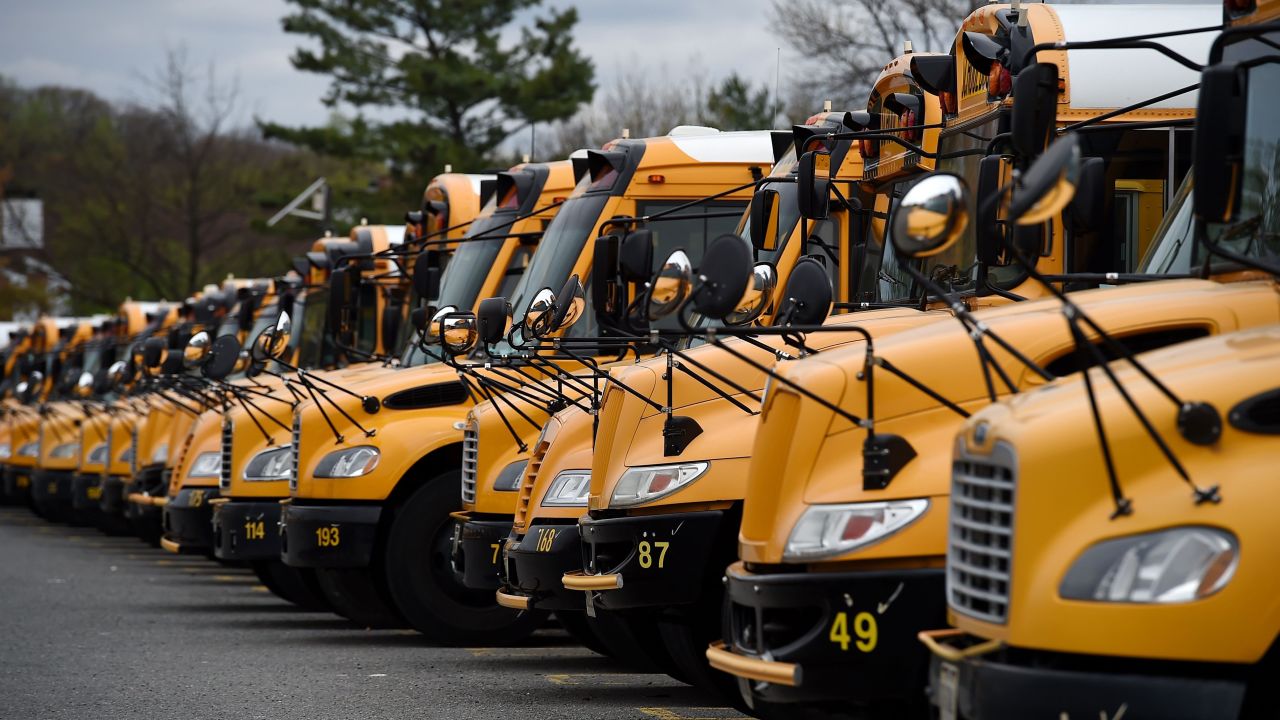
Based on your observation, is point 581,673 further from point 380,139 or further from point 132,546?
point 380,139

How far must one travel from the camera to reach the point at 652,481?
322 inches

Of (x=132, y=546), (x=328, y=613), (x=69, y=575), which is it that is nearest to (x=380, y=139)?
(x=132, y=546)

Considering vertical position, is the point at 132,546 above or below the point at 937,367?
below

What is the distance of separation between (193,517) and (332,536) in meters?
3.70

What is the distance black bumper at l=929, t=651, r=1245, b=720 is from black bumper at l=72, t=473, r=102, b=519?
20.1 m

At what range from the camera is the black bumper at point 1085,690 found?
4.54 m

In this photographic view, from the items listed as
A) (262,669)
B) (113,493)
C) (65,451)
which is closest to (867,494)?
(262,669)

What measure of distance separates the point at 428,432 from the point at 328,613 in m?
3.81

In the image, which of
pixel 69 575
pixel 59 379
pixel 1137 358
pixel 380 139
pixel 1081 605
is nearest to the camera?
pixel 1081 605

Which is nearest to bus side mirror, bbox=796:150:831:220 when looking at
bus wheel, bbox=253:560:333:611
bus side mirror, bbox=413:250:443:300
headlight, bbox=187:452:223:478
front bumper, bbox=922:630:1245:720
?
bus side mirror, bbox=413:250:443:300

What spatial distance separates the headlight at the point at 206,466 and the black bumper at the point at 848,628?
10366mm

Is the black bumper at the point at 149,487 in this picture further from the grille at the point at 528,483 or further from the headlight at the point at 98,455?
the grille at the point at 528,483

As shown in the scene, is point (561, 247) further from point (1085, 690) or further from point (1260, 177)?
point (1085, 690)

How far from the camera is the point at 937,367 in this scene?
6242 mm
